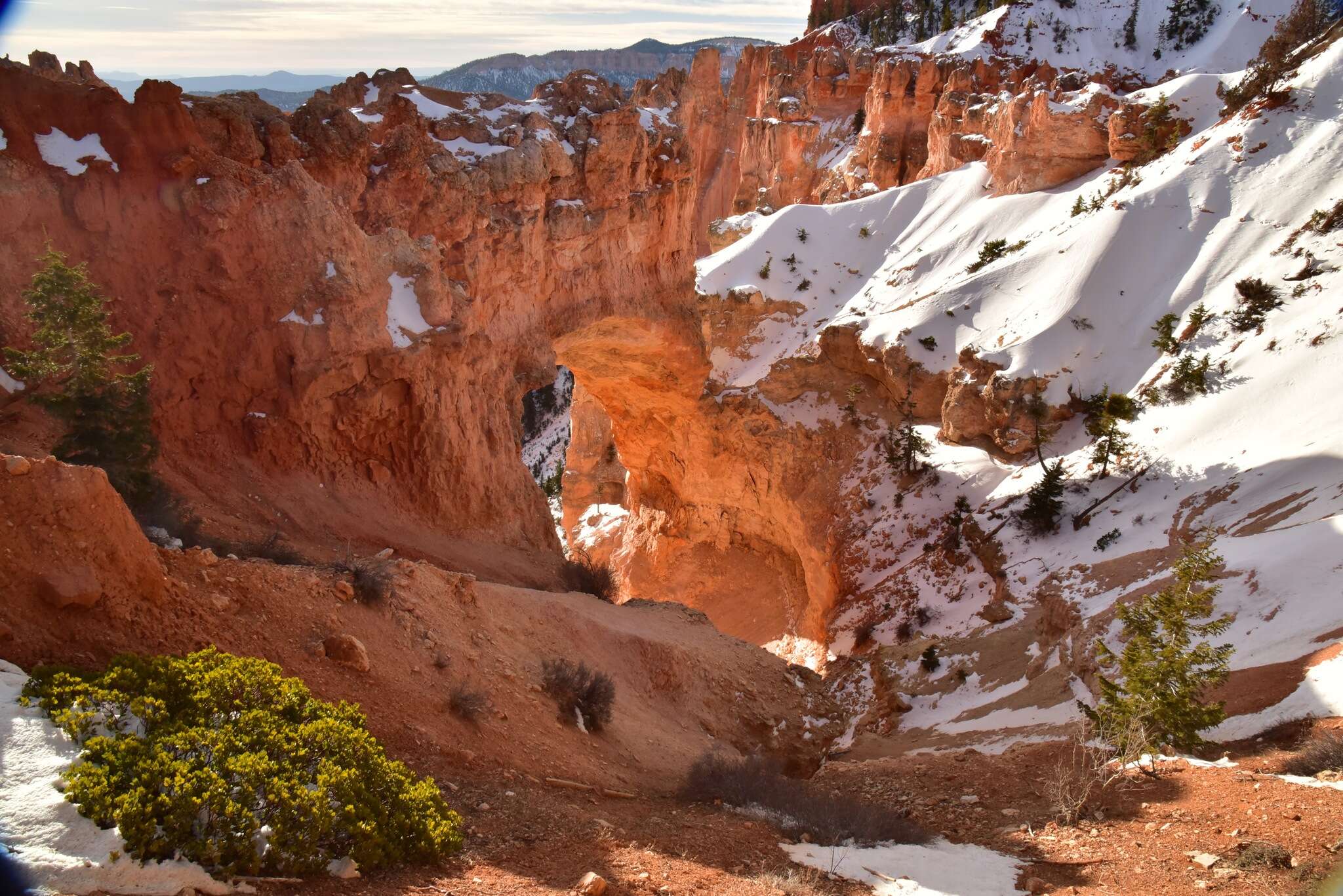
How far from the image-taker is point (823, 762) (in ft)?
48.0

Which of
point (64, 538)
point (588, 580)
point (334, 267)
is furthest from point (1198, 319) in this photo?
point (64, 538)

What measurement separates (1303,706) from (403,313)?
16.3 m

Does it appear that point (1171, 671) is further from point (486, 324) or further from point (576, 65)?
point (576, 65)

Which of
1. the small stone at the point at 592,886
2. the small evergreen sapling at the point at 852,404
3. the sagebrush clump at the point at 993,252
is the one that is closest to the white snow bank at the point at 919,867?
the small stone at the point at 592,886

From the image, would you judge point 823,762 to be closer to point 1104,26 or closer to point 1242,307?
point 1242,307

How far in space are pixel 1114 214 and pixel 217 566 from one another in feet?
95.4

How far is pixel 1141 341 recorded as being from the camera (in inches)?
1001

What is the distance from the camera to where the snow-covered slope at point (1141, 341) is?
16.1 m

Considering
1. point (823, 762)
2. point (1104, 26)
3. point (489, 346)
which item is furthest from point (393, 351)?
point (1104, 26)

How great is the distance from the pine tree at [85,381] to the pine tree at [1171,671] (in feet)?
40.1

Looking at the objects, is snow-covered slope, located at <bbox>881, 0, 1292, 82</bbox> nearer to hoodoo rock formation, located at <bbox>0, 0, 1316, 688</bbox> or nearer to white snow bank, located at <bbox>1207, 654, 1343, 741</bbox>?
hoodoo rock formation, located at <bbox>0, 0, 1316, 688</bbox>

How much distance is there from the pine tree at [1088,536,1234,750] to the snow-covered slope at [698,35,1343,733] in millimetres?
2560

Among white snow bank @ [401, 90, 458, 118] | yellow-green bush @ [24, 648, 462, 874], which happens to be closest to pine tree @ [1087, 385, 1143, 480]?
white snow bank @ [401, 90, 458, 118]

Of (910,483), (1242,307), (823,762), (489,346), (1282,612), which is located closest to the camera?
(1282,612)
